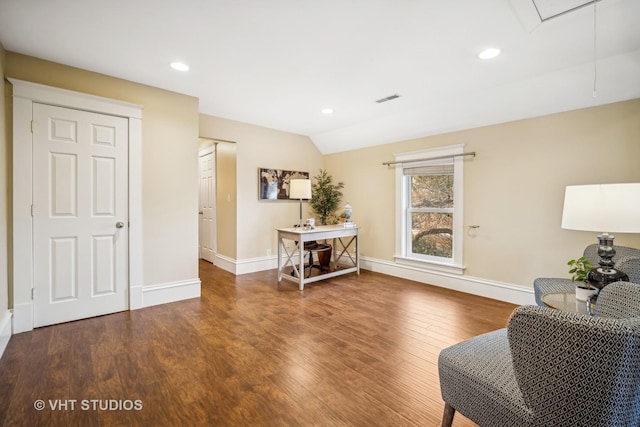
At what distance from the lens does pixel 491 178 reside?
3.59m

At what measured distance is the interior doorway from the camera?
536 cm

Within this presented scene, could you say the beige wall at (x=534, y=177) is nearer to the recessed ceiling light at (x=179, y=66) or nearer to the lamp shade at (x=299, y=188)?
the lamp shade at (x=299, y=188)

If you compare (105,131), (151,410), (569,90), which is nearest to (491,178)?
(569,90)

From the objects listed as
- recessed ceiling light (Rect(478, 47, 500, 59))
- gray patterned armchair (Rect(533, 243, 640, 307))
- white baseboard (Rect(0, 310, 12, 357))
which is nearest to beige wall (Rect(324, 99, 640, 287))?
gray patterned armchair (Rect(533, 243, 640, 307))

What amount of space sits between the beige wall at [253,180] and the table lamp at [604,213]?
13.3 ft

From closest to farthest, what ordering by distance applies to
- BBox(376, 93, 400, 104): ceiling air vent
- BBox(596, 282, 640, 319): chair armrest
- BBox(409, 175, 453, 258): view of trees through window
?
BBox(596, 282, 640, 319): chair armrest < BBox(376, 93, 400, 104): ceiling air vent < BBox(409, 175, 453, 258): view of trees through window

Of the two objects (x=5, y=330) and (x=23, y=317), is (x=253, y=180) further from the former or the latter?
(x=5, y=330)

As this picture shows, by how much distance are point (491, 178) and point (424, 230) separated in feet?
3.96

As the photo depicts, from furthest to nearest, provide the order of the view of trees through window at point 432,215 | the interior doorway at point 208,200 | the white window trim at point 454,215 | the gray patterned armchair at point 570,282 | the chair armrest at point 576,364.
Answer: the interior doorway at point 208,200, the view of trees through window at point 432,215, the white window trim at point 454,215, the gray patterned armchair at point 570,282, the chair armrest at point 576,364

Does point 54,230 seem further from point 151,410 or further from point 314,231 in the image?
point 314,231

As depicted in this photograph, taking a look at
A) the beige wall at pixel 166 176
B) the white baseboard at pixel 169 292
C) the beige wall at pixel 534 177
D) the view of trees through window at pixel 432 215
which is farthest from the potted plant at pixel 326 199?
the white baseboard at pixel 169 292

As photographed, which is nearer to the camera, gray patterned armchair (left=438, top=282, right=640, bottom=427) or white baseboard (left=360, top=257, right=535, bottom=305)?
gray patterned armchair (left=438, top=282, right=640, bottom=427)

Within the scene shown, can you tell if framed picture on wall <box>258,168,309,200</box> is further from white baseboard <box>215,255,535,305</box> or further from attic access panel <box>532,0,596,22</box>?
attic access panel <box>532,0,596,22</box>

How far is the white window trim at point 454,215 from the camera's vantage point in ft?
12.7
